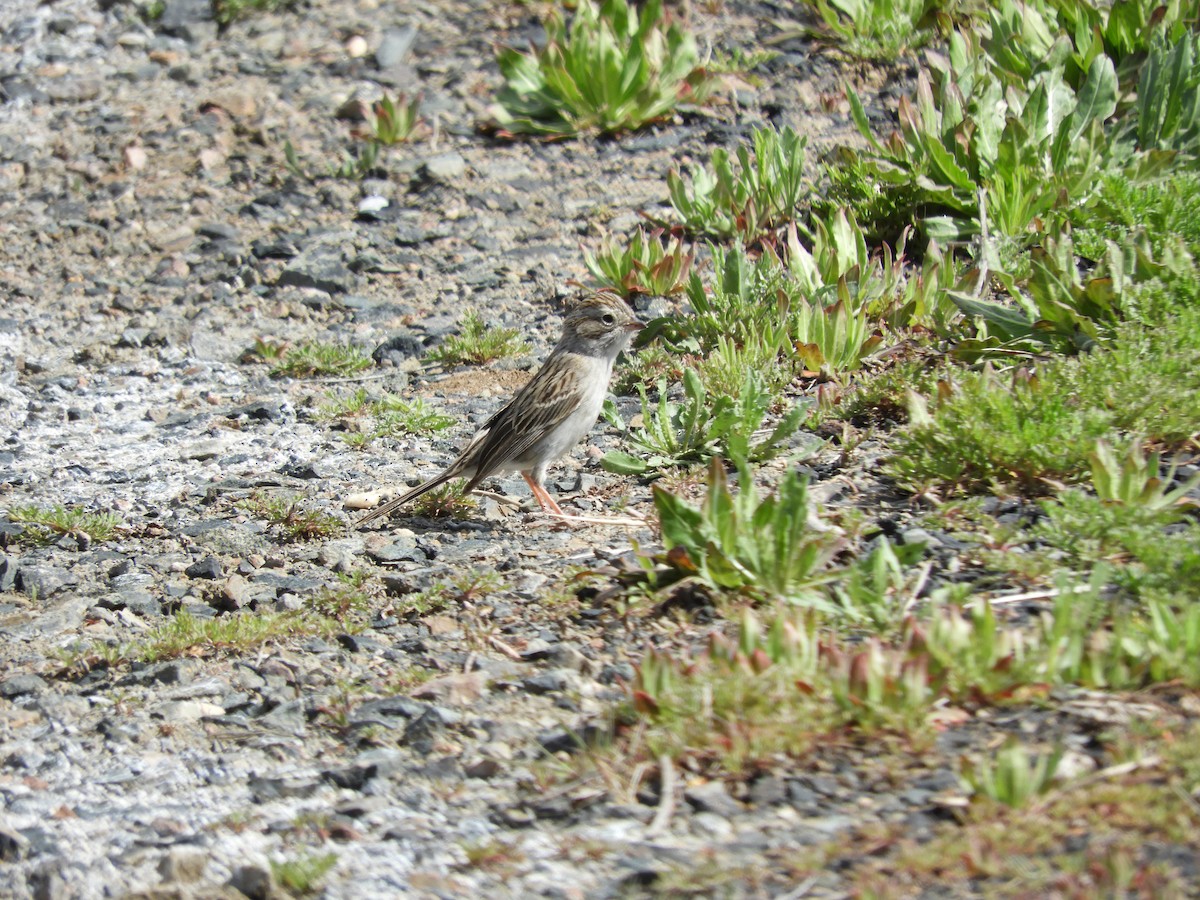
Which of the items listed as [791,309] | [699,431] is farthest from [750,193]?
[699,431]

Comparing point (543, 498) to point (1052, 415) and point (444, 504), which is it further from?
point (1052, 415)

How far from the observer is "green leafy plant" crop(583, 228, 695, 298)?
852 cm

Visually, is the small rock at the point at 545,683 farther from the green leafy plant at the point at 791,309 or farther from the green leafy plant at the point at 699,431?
the green leafy plant at the point at 791,309

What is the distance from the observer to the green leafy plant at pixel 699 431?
6.57m

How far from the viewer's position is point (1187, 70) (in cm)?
806

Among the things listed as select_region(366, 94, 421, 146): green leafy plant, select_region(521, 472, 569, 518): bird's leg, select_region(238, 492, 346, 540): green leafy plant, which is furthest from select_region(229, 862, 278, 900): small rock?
select_region(366, 94, 421, 146): green leafy plant

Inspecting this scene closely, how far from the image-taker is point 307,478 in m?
7.37

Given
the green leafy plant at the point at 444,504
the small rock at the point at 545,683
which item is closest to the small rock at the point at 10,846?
the small rock at the point at 545,683

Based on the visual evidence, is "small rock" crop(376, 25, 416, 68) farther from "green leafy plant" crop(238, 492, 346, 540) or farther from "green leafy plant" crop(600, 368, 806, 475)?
"green leafy plant" crop(600, 368, 806, 475)

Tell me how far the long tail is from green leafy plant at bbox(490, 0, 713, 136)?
4659 mm

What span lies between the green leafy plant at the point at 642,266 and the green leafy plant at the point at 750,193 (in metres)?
0.35

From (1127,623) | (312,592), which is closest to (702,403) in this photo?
(312,592)

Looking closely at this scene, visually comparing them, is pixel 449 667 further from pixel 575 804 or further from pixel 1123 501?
pixel 1123 501

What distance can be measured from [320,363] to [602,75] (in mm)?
3475
